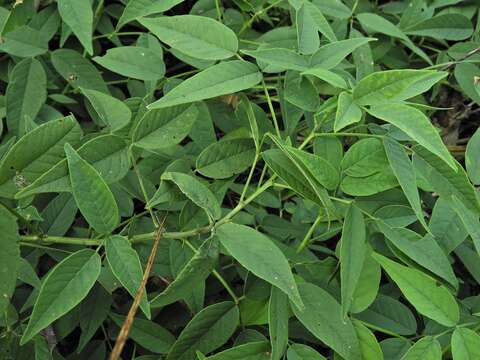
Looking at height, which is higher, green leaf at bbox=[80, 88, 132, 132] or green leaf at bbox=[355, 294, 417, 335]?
green leaf at bbox=[80, 88, 132, 132]

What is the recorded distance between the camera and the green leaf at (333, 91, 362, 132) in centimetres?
76

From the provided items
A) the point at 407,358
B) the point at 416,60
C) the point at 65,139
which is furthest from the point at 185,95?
the point at 416,60

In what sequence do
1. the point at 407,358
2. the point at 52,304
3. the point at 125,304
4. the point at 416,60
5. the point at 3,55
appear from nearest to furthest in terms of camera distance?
the point at 52,304, the point at 407,358, the point at 125,304, the point at 3,55, the point at 416,60

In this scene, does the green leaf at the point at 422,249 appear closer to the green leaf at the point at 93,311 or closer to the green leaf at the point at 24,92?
the green leaf at the point at 93,311

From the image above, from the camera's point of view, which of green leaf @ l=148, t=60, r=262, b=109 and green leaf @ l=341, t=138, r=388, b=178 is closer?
green leaf @ l=148, t=60, r=262, b=109

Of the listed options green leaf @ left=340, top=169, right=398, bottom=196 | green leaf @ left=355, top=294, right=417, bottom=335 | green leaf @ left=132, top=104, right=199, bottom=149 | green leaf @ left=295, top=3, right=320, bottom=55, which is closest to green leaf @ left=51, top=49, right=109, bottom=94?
green leaf @ left=132, top=104, right=199, bottom=149

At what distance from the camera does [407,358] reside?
2.77 ft

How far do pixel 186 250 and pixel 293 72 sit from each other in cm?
33

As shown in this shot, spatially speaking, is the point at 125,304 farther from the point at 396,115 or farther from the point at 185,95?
the point at 396,115

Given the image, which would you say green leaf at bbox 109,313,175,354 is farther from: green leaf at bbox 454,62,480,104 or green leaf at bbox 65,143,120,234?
green leaf at bbox 454,62,480,104

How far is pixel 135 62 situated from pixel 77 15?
0.15 metres

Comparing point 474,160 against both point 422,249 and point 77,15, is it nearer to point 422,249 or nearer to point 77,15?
point 422,249

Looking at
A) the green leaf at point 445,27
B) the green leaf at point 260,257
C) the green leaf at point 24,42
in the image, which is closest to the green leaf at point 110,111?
the green leaf at point 260,257

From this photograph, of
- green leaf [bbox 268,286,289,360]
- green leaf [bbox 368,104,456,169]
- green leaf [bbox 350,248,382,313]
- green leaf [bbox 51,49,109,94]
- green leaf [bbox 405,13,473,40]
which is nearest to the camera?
green leaf [bbox 368,104,456,169]
